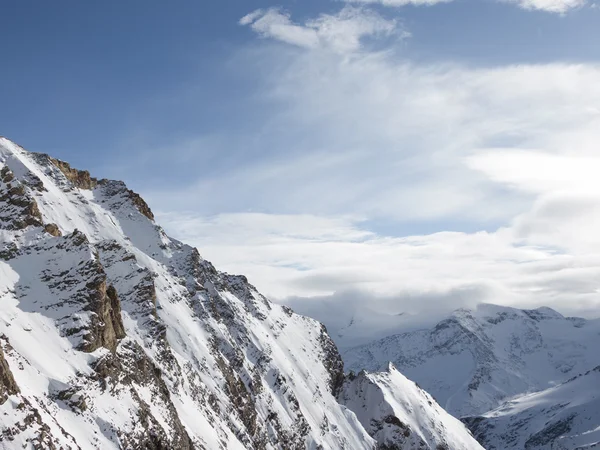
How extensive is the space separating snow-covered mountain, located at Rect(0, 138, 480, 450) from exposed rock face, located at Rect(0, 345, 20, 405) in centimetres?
11

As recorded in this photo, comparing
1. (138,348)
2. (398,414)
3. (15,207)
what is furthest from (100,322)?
(398,414)

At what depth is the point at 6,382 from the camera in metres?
51.8

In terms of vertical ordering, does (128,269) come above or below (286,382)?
above

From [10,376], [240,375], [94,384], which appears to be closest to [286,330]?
[240,375]

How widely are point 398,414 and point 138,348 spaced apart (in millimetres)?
113614

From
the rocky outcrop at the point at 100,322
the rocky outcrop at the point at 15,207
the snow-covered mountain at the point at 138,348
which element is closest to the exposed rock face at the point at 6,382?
the snow-covered mountain at the point at 138,348

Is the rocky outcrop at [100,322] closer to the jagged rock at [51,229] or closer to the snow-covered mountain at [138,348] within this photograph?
the snow-covered mountain at [138,348]

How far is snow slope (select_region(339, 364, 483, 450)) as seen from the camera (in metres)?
169

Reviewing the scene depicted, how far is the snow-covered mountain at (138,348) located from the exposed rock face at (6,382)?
0.11m

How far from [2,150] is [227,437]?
7380 cm

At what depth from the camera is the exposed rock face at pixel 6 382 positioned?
167 feet

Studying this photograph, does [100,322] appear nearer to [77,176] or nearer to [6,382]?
[6,382]

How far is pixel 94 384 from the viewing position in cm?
6450

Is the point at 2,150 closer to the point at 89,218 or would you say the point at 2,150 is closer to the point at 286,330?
the point at 89,218
